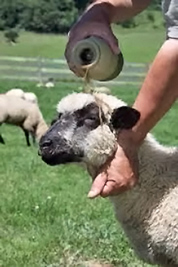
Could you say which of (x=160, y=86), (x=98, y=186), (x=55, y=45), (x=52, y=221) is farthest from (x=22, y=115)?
(x=55, y=45)

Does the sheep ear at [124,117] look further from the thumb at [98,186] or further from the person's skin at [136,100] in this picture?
the thumb at [98,186]

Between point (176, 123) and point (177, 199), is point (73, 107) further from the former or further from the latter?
point (176, 123)

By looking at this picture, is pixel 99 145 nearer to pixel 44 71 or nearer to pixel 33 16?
pixel 44 71

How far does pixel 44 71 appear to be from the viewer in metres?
31.0

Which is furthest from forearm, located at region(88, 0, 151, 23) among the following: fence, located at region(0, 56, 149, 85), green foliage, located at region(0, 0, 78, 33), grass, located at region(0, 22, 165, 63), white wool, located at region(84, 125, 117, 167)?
grass, located at region(0, 22, 165, 63)

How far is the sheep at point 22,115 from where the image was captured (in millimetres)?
16516

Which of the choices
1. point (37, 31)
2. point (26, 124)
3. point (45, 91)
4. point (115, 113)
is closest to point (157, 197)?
point (115, 113)

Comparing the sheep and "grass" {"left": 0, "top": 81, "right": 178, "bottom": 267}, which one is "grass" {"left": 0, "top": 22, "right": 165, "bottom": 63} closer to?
the sheep

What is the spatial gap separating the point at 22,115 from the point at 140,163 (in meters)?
12.4

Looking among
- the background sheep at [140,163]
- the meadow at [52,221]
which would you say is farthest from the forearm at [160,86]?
the meadow at [52,221]

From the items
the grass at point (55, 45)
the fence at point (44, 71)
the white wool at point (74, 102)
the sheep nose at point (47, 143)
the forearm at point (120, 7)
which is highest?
the forearm at point (120, 7)

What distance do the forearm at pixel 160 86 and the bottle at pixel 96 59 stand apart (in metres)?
0.26

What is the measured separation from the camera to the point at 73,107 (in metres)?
4.37

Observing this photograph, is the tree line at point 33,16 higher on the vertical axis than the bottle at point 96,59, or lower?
lower
